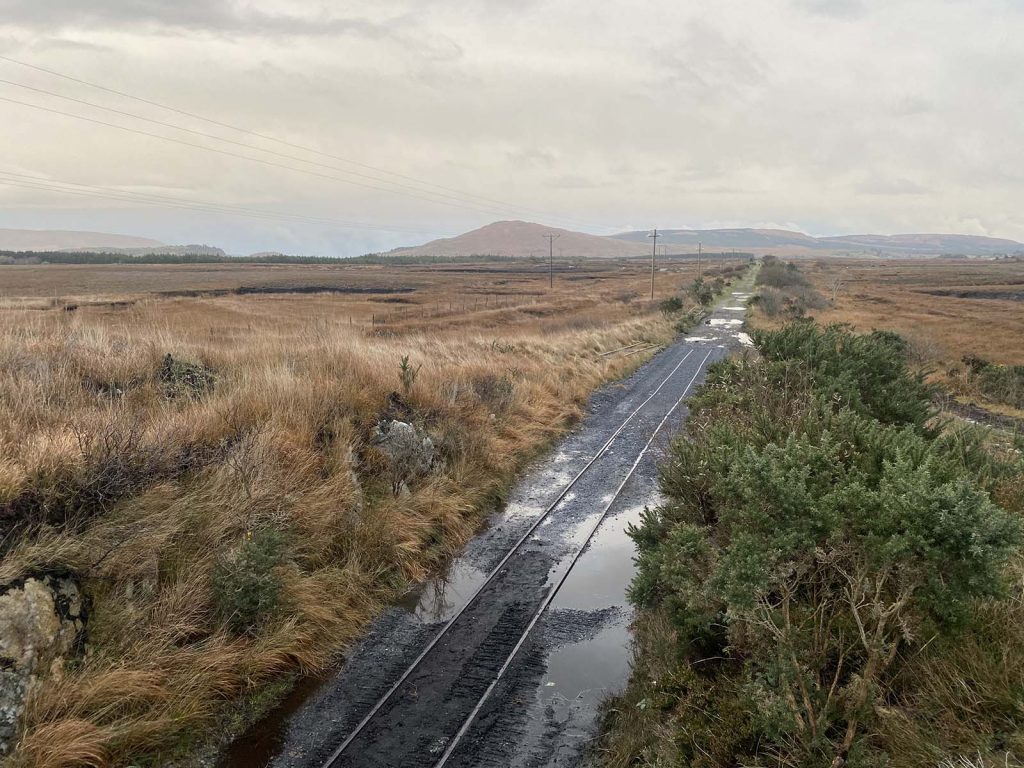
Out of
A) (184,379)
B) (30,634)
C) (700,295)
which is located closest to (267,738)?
(30,634)

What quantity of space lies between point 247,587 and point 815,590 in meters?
5.10

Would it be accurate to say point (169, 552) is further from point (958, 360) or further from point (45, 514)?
A: point (958, 360)

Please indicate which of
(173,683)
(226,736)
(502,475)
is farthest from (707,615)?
(502,475)

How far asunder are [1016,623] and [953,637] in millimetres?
380

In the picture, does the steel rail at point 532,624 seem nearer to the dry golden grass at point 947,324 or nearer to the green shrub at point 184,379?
the green shrub at point 184,379

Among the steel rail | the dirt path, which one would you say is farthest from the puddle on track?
the steel rail

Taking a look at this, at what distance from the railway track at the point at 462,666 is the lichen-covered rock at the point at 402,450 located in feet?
6.64

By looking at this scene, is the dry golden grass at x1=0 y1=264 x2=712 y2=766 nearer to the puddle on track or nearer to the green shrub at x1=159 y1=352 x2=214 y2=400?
the green shrub at x1=159 y1=352 x2=214 y2=400

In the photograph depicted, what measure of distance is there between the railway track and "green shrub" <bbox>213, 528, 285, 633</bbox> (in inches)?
57.7

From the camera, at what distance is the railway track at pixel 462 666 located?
5055 millimetres

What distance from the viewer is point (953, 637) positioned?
3.71 meters

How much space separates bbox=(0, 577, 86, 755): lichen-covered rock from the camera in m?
4.19

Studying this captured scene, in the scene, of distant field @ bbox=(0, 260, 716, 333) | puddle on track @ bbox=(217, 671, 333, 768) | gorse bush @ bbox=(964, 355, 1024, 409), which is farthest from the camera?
distant field @ bbox=(0, 260, 716, 333)

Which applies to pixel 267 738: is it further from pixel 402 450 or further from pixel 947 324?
pixel 947 324
